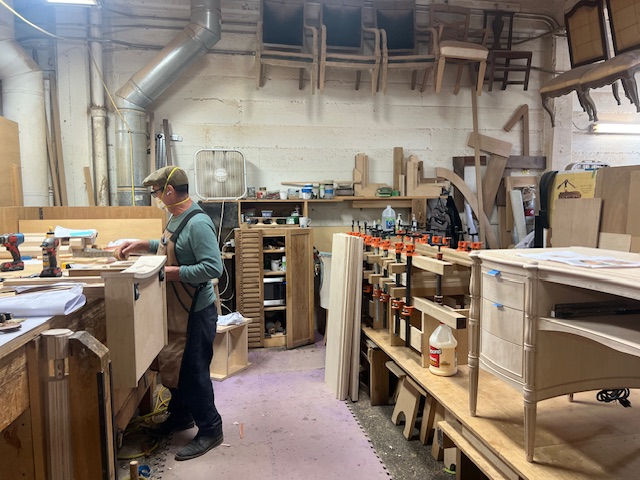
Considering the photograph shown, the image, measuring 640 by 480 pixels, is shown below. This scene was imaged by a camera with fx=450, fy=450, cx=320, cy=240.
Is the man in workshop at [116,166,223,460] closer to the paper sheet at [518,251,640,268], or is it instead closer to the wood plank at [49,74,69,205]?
the paper sheet at [518,251,640,268]

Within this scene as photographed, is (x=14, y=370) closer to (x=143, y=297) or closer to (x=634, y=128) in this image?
(x=143, y=297)

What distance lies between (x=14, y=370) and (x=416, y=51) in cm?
513

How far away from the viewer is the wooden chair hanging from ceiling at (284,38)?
4.77 m

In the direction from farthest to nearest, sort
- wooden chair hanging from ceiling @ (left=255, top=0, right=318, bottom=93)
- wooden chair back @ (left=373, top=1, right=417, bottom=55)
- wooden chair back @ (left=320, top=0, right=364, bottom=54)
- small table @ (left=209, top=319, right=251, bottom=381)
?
wooden chair back @ (left=373, top=1, right=417, bottom=55) < wooden chair back @ (left=320, top=0, right=364, bottom=54) < wooden chair hanging from ceiling @ (left=255, top=0, right=318, bottom=93) < small table @ (left=209, top=319, right=251, bottom=381)

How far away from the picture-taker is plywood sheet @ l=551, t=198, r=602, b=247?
3700 millimetres

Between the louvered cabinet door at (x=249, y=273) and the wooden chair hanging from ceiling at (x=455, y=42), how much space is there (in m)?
2.65

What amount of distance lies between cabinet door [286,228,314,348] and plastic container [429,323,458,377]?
6.87ft

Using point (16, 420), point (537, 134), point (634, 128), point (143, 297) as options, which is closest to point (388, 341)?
point (143, 297)

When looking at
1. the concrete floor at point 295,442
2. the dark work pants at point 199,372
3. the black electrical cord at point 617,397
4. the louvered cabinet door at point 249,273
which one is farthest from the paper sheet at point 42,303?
the louvered cabinet door at point 249,273

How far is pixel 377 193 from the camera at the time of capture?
203 inches

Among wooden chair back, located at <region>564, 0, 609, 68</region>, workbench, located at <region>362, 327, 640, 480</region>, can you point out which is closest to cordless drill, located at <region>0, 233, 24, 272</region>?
workbench, located at <region>362, 327, 640, 480</region>

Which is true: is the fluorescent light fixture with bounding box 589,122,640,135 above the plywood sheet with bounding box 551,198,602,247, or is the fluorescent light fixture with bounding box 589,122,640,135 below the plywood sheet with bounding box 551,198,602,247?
above

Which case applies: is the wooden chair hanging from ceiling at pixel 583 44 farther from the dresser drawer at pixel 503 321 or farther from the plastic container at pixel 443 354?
the dresser drawer at pixel 503 321

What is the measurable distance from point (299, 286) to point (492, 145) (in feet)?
9.85
